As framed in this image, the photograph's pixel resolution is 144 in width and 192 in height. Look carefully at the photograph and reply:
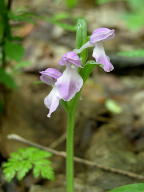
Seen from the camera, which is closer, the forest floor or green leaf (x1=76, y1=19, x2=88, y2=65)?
green leaf (x1=76, y1=19, x2=88, y2=65)

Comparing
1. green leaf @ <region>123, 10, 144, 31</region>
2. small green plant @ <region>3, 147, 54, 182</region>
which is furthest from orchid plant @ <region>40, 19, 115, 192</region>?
green leaf @ <region>123, 10, 144, 31</region>

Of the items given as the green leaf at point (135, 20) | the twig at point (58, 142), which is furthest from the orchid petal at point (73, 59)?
the green leaf at point (135, 20)

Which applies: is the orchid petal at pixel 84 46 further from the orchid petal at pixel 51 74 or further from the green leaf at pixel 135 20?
the green leaf at pixel 135 20

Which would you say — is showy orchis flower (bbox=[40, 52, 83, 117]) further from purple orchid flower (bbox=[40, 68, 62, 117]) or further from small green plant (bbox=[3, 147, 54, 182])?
small green plant (bbox=[3, 147, 54, 182])

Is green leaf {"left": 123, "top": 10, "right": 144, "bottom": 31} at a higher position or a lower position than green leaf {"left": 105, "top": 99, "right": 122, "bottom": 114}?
higher

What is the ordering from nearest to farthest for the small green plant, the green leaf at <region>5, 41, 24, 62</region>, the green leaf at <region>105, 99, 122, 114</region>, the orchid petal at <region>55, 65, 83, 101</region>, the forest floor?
the orchid petal at <region>55, 65, 83, 101</region> → the small green plant → the forest floor → the green leaf at <region>5, 41, 24, 62</region> → the green leaf at <region>105, 99, 122, 114</region>

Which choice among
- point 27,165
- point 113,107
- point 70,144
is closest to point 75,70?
point 70,144

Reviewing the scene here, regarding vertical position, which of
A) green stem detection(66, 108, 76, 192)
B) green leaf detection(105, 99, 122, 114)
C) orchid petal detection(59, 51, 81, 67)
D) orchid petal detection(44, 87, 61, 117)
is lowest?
green stem detection(66, 108, 76, 192)
